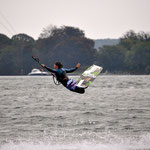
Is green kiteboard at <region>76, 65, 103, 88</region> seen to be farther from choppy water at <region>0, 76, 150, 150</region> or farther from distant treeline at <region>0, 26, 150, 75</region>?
distant treeline at <region>0, 26, 150, 75</region>

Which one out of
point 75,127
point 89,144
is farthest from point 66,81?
point 75,127

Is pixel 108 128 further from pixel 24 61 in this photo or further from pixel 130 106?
pixel 24 61

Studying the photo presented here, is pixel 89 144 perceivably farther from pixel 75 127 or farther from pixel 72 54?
pixel 72 54

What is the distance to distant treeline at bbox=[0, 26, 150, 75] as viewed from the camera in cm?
13012

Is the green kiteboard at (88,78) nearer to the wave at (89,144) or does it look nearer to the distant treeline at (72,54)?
the wave at (89,144)

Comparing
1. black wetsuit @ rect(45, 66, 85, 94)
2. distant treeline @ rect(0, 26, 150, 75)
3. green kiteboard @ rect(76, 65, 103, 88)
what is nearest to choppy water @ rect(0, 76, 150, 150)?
black wetsuit @ rect(45, 66, 85, 94)

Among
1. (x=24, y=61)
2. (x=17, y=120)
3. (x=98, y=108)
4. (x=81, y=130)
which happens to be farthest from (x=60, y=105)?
(x=24, y=61)

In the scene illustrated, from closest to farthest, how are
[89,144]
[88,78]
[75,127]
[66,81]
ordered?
[66,81] → [88,78] → [89,144] → [75,127]

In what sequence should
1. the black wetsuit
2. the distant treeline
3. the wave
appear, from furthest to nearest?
1. the distant treeline
2. the wave
3. the black wetsuit

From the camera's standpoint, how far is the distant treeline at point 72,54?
130125 mm

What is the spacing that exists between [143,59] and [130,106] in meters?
98.2

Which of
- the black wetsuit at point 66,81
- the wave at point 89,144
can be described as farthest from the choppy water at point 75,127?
the black wetsuit at point 66,81

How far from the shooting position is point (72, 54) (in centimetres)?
13712

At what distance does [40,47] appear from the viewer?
5650 inches
